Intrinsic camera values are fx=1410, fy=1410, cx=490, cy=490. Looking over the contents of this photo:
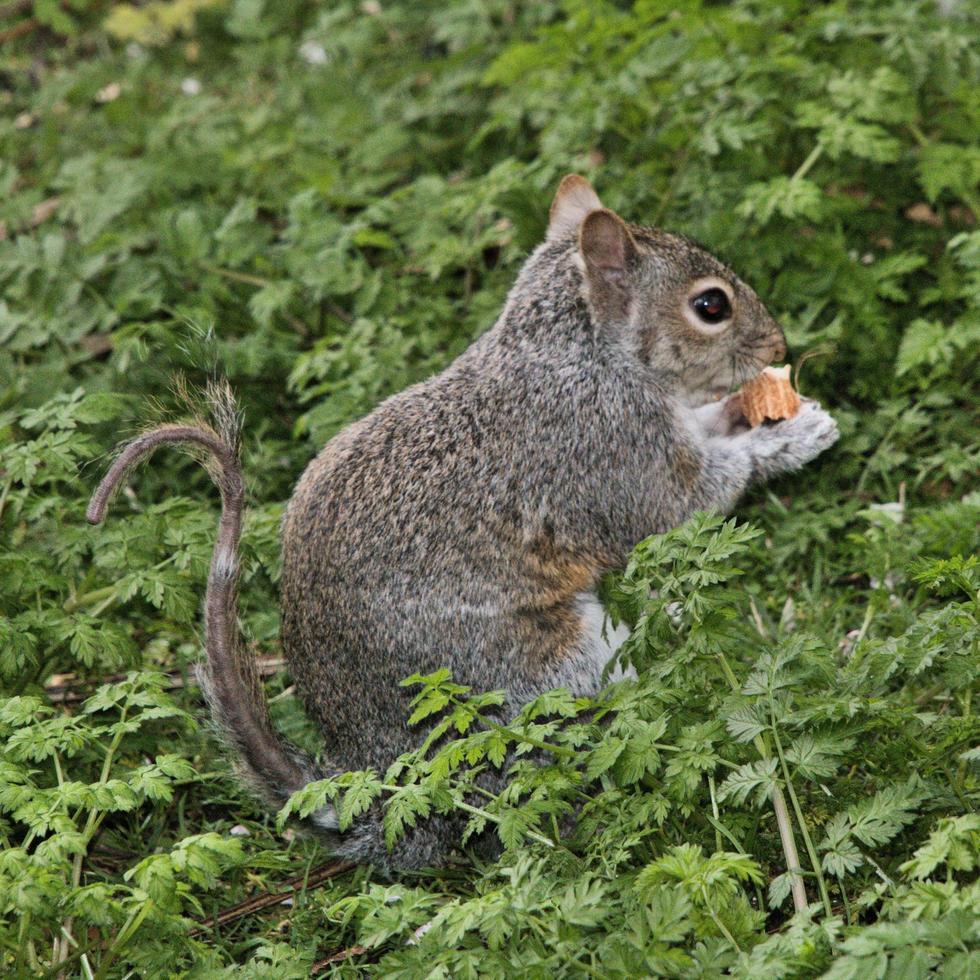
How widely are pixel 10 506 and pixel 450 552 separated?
1.44 meters

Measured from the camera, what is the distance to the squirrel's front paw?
4.26 m

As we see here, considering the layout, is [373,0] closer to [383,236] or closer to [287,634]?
[383,236]

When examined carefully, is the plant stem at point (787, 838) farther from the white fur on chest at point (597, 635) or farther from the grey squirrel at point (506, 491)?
the grey squirrel at point (506, 491)

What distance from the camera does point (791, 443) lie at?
4.28m

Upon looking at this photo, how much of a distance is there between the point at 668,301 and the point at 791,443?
58cm

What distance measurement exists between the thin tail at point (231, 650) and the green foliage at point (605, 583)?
0.14 m

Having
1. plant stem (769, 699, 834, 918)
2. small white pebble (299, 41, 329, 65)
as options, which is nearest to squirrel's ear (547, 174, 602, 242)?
plant stem (769, 699, 834, 918)

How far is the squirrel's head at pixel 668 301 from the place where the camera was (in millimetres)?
4070

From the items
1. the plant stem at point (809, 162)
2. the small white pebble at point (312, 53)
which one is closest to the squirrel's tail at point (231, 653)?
the plant stem at point (809, 162)

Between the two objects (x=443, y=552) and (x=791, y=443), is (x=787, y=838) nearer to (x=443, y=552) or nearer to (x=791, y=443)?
(x=443, y=552)

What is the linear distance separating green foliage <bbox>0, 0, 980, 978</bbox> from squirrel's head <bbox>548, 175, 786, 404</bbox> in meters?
0.48

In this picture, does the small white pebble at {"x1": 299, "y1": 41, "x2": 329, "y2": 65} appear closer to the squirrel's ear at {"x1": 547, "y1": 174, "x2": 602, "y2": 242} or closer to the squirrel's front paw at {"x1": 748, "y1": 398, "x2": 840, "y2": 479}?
the squirrel's ear at {"x1": 547, "y1": 174, "x2": 602, "y2": 242}

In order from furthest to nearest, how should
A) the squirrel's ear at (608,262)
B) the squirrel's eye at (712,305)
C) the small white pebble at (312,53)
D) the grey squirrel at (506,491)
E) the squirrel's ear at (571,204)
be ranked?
the small white pebble at (312,53)
the squirrel's ear at (571,204)
the squirrel's eye at (712,305)
the squirrel's ear at (608,262)
the grey squirrel at (506,491)

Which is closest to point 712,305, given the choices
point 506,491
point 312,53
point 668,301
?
point 668,301
